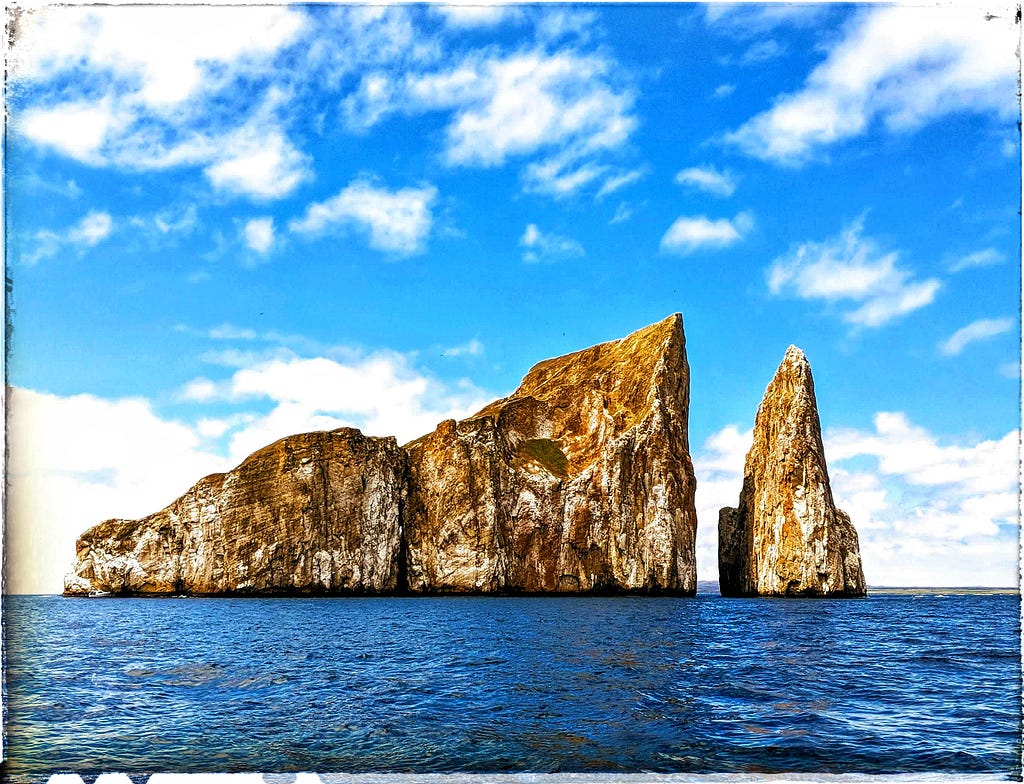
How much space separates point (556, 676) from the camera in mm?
21062

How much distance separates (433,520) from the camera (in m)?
83.0

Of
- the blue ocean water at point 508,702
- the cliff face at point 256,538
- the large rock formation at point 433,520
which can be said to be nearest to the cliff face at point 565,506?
the large rock formation at point 433,520

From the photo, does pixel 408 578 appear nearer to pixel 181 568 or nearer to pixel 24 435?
pixel 181 568

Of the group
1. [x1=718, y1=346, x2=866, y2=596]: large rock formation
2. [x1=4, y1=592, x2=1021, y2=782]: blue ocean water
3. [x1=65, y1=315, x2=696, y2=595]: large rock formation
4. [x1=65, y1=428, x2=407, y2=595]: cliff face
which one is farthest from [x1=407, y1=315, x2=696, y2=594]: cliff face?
[x1=4, y1=592, x2=1021, y2=782]: blue ocean water

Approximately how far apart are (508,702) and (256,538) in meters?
65.9

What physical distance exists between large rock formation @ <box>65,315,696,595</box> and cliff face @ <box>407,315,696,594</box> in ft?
0.46

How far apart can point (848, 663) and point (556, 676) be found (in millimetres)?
10051

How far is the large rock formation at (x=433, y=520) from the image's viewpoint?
254 ft

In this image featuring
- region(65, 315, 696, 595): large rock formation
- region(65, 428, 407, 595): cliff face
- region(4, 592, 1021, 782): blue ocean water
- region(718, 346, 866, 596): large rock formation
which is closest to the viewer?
region(4, 592, 1021, 782): blue ocean water

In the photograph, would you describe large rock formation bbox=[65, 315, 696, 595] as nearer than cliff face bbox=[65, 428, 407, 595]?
No

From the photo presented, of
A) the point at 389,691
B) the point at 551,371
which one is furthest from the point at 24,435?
the point at 551,371

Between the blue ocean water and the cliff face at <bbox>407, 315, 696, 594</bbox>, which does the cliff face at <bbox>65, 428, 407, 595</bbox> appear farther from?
the blue ocean water

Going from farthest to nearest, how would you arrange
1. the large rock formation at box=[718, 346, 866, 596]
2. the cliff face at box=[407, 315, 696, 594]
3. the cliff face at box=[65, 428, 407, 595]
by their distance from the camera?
the cliff face at box=[407, 315, 696, 594] → the cliff face at box=[65, 428, 407, 595] → the large rock formation at box=[718, 346, 866, 596]

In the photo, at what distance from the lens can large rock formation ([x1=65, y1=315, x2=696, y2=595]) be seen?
3044 inches
